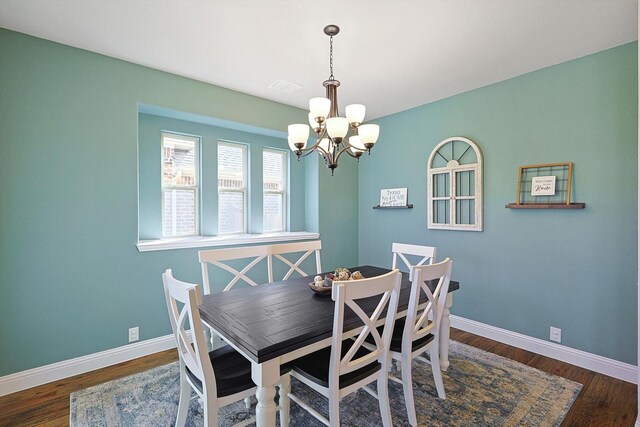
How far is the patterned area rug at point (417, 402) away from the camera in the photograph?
6.22 feet

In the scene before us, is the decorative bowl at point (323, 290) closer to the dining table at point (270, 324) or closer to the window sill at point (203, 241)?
the dining table at point (270, 324)

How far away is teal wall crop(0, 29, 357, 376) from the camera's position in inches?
87.2

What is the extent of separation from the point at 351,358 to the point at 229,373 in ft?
2.06

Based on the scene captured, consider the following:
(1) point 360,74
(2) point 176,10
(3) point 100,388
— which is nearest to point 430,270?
(1) point 360,74

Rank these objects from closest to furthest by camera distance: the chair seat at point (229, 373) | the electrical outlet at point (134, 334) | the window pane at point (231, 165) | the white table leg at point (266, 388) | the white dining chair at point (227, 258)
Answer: the white table leg at point (266, 388), the chair seat at point (229, 373), the white dining chair at point (227, 258), the electrical outlet at point (134, 334), the window pane at point (231, 165)

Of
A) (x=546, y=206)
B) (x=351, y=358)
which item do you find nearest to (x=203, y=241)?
(x=351, y=358)

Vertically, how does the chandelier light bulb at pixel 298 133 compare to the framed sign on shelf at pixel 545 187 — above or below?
above

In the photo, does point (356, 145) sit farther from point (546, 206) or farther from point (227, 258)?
point (546, 206)

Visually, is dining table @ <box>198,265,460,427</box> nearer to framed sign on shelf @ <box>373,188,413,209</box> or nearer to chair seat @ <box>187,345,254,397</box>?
chair seat @ <box>187,345,254,397</box>

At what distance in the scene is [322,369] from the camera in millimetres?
1601

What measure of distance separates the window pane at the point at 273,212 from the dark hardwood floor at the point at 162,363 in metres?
1.84

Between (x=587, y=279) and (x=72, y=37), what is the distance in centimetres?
446

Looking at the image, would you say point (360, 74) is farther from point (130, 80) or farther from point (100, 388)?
point (100, 388)

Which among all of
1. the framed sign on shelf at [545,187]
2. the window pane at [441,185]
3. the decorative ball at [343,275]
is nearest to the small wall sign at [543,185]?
the framed sign on shelf at [545,187]
